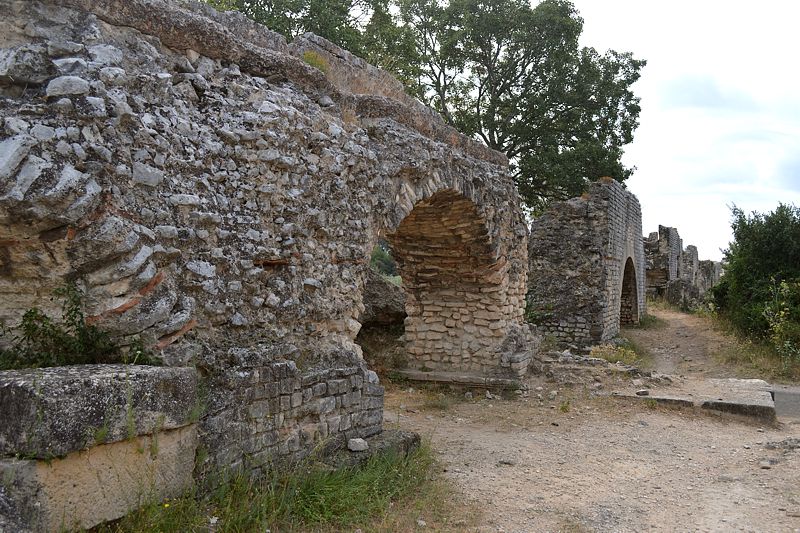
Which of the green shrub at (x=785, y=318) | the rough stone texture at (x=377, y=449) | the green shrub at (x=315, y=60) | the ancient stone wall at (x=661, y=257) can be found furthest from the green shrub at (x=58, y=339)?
the ancient stone wall at (x=661, y=257)

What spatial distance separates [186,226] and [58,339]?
2.96 feet

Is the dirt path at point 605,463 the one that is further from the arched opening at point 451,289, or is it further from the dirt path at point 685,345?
the dirt path at point 685,345

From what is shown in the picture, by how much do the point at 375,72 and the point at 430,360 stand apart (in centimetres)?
422

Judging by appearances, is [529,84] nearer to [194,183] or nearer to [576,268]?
[576,268]

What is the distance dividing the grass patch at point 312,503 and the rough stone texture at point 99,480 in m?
0.09

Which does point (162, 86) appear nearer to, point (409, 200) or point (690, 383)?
point (409, 200)

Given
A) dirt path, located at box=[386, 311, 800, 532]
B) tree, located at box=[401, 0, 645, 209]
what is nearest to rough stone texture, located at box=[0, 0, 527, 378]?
dirt path, located at box=[386, 311, 800, 532]

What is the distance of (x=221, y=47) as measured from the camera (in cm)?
408

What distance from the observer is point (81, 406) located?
2752 mm

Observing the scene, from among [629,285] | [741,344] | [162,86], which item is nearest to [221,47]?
[162,86]

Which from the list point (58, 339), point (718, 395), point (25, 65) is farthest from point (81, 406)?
point (718, 395)

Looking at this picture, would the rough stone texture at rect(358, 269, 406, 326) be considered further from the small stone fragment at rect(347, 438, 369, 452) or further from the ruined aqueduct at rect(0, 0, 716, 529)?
the small stone fragment at rect(347, 438, 369, 452)

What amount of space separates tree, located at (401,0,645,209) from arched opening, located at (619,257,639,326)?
3621mm

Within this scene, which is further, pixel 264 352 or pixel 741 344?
pixel 741 344
